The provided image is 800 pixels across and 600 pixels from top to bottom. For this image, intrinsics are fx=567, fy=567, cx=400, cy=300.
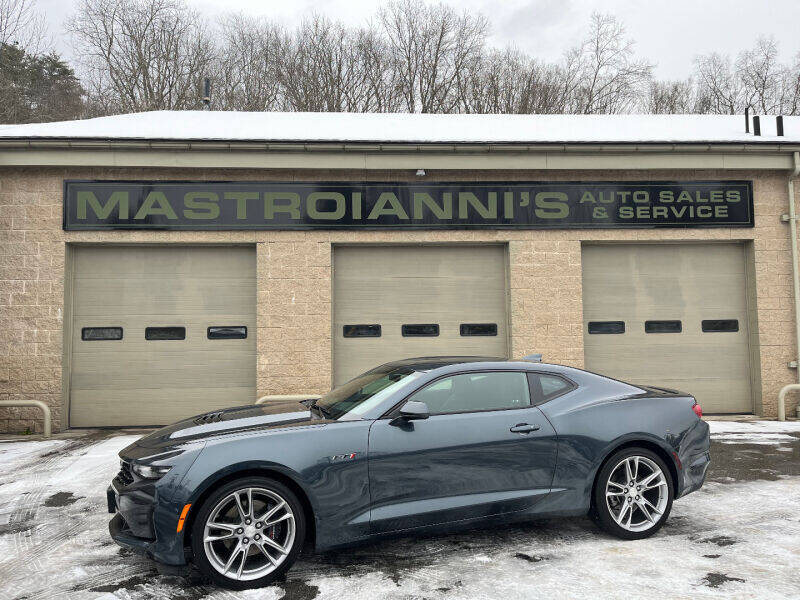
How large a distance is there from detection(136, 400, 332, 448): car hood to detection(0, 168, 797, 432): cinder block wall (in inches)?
189

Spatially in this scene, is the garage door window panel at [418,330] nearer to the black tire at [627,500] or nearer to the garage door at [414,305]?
the garage door at [414,305]

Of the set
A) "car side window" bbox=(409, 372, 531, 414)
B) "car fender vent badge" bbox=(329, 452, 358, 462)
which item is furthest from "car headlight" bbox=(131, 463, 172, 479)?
"car side window" bbox=(409, 372, 531, 414)

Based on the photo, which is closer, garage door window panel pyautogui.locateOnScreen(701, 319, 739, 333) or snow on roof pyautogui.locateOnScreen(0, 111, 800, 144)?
snow on roof pyautogui.locateOnScreen(0, 111, 800, 144)

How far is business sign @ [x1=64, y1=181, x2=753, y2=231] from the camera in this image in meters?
9.22

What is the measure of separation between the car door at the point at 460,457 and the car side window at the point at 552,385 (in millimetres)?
159

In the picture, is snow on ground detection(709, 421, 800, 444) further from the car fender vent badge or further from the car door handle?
the car fender vent badge

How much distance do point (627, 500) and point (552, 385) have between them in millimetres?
972

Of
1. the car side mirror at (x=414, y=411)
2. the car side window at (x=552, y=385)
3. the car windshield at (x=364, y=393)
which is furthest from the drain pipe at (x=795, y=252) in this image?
the car side mirror at (x=414, y=411)

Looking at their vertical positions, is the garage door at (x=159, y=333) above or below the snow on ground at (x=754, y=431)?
above

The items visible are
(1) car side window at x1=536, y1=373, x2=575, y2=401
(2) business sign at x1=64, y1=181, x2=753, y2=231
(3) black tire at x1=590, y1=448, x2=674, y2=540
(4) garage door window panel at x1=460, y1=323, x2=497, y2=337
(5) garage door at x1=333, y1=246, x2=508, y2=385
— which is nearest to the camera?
(3) black tire at x1=590, y1=448, x2=674, y2=540

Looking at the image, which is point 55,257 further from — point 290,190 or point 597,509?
point 597,509

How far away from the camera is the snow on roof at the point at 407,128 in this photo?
30.9 ft

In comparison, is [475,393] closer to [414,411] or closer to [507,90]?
[414,411]

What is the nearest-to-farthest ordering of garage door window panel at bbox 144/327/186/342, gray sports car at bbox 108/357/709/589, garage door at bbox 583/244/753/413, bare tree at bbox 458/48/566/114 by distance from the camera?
gray sports car at bbox 108/357/709/589 < garage door window panel at bbox 144/327/186/342 < garage door at bbox 583/244/753/413 < bare tree at bbox 458/48/566/114
